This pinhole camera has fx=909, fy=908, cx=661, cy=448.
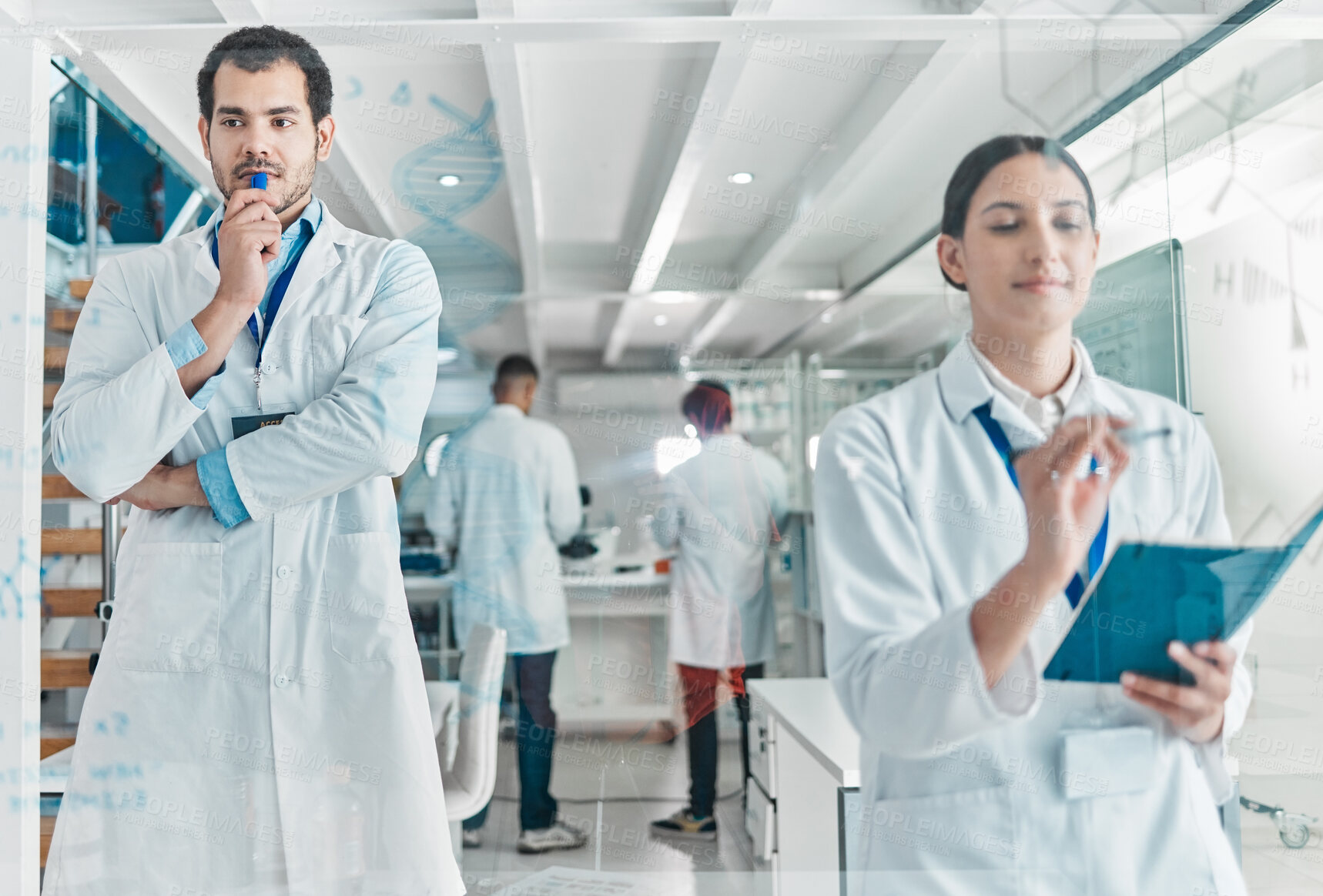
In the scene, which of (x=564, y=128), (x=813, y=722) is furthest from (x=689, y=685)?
(x=564, y=128)

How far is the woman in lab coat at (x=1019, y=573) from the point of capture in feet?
4.76

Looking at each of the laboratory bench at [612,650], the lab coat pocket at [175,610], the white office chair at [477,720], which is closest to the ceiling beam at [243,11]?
the lab coat pocket at [175,610]

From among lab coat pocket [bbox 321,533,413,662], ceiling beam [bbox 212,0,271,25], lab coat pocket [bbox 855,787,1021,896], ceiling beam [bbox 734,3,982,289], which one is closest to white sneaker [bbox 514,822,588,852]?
lab coat pocket [bbox 321,533,413,662]

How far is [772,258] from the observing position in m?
1.66

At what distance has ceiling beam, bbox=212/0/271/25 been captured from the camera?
1598mm

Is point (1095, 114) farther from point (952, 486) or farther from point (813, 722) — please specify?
point (813, 722)

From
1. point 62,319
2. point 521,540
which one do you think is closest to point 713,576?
point 521,540

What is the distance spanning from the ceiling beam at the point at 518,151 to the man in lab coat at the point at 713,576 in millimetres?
344

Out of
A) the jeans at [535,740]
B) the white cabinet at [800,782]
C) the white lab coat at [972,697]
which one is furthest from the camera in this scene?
the jeans at [535,740]

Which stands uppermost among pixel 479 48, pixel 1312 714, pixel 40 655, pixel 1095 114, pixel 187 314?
pixel 479 48

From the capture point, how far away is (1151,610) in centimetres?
151

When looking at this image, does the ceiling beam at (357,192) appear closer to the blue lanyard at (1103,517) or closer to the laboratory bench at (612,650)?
the laboratory bench at (612,650)

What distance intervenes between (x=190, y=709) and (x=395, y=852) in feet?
1.37

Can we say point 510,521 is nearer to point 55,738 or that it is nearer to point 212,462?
point 212,462
